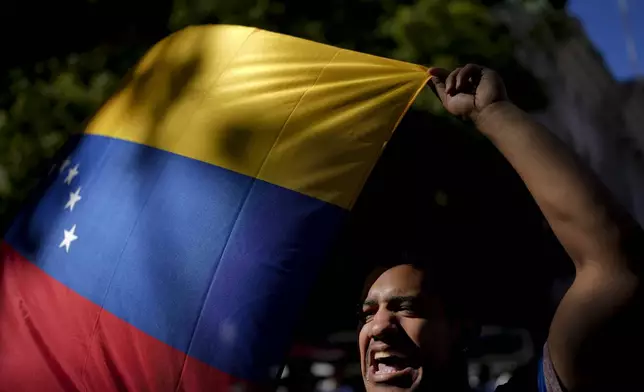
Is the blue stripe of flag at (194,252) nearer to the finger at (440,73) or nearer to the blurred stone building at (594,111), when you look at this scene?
the finger at (440,73)

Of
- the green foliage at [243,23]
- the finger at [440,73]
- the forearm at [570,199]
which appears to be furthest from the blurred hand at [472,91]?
the green foliage at [243,23]

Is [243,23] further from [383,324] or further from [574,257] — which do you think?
[574,257]

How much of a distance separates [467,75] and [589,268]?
20.8 inches

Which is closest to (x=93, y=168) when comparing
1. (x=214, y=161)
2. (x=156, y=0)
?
(x=214, y=161)

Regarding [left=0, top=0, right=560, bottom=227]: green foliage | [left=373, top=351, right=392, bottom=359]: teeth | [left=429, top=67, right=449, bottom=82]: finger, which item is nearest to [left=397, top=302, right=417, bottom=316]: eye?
[left=373, top=351, right=392, bottom=359]: teeth

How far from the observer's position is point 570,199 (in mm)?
1199

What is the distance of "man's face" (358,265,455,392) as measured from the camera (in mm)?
1641

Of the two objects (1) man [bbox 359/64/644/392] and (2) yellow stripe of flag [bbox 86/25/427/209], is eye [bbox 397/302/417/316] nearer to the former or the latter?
(1) man [bbox 359/64/644/392]

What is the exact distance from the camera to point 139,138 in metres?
2.59

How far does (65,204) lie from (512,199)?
4.16 metres

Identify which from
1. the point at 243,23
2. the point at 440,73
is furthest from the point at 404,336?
the point at 243,23

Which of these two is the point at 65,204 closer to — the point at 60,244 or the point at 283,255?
the point at 60,244

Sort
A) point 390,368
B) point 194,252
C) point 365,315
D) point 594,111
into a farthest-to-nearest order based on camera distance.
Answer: point 594,111 → point 194,252 → point 365,315 → point 390,368

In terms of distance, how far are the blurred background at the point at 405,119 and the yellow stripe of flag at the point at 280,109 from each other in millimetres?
1626
